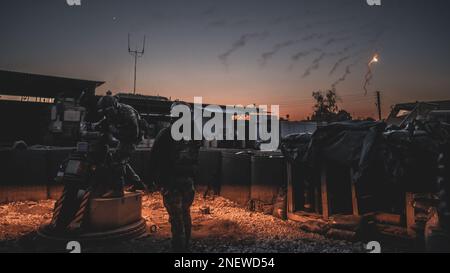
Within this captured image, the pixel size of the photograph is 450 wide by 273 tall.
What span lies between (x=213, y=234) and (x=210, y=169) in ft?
14.0

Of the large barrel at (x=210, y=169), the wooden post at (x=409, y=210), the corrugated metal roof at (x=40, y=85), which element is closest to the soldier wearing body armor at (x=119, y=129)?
the large barrel at (x=210, y=169)

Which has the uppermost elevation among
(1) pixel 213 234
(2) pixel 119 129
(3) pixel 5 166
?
(2) pixel 119 129

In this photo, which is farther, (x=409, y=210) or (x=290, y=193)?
(x=290, y=193)

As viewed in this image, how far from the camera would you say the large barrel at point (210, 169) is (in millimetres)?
9976

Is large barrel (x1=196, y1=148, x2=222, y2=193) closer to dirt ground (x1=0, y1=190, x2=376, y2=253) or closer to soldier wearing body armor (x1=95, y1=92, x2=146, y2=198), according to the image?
dirt ground (x1=0, y1=190, x2=376, y2=253)

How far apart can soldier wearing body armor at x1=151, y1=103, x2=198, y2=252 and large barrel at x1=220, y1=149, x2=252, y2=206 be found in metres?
4.29

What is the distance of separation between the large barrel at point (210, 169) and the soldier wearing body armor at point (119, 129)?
11.2ft

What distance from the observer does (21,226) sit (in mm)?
6348

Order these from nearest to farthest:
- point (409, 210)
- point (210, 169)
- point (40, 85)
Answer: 1. point (409, 210)
2. point (210, 169)
3. point (40, 85)

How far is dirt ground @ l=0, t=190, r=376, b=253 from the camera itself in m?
5.17

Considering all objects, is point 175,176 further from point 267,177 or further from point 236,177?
point 236,177

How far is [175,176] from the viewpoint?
4.44m

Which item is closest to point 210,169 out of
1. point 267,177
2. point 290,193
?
point 267,177
